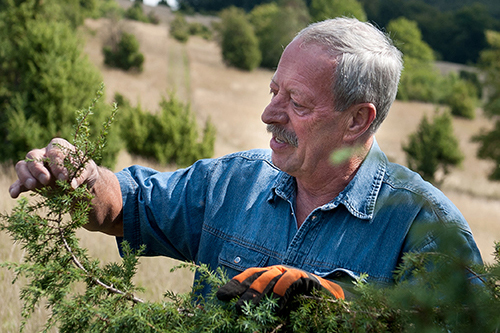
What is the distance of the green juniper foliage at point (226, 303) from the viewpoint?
0.86m

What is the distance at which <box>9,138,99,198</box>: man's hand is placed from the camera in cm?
157

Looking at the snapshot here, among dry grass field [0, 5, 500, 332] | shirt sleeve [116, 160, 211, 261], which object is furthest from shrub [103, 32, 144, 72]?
shirt sleeve [116, 160, 211, 261]

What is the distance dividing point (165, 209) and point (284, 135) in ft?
2.05

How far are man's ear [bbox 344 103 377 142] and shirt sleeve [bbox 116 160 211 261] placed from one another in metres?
0.66

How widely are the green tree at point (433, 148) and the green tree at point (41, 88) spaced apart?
13.9m

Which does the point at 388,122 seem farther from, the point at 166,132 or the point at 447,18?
the point at 447,18

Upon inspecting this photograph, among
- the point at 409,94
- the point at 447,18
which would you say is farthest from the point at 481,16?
the point at 409,94

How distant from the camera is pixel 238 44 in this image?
133ft

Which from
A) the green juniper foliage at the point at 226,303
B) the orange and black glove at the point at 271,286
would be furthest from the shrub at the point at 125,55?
the orange and black glove at the point at 271,286

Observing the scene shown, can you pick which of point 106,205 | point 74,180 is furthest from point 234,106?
point 74,180

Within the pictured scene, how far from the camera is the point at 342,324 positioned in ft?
3.51

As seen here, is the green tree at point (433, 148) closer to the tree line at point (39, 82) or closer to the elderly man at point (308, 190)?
the tree line at point (39, 82)

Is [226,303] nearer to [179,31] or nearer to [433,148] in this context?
[433,148]

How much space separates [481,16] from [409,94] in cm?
3807
